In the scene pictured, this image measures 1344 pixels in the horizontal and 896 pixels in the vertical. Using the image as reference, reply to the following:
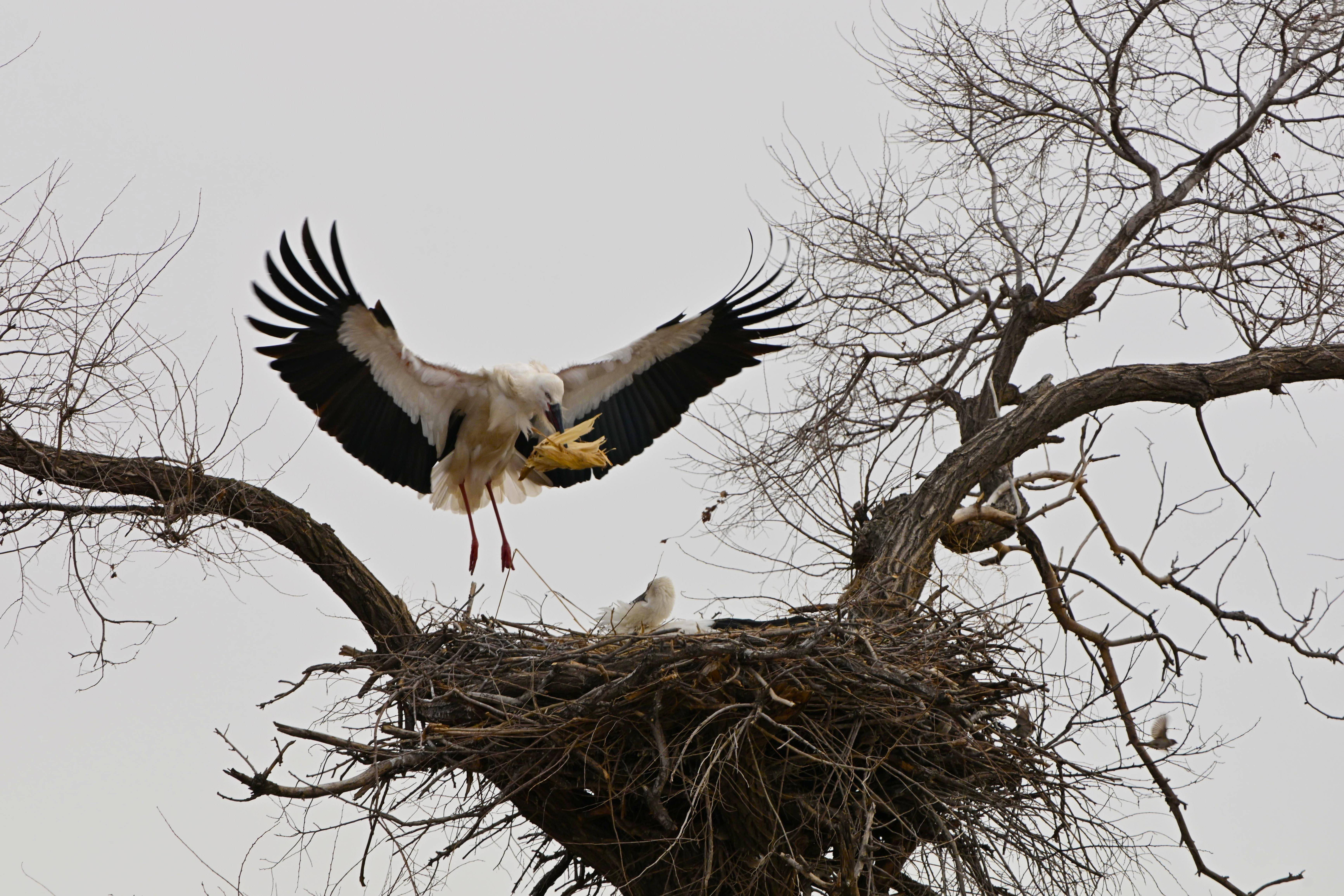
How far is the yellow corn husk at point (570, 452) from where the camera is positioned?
680 cm

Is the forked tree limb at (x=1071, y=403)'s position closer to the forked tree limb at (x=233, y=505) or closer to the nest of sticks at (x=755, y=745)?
the nest of sticks at (x=755, y=745)

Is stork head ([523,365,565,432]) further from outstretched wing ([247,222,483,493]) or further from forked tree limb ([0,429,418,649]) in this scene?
forked tree limb ([0,429,418,649])

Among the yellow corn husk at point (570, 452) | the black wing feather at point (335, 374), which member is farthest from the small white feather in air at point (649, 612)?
the black wing feather at point (335, 374)

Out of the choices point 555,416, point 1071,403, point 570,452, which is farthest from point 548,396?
point 1071,403

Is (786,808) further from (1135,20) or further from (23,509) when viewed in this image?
(1135,20)

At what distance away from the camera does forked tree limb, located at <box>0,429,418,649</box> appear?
5.93 metres

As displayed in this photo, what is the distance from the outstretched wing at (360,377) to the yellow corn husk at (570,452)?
0.87m

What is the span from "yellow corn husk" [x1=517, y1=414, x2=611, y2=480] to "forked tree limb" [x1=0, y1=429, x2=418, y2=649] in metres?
1.08

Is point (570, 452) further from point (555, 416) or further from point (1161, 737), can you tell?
point (1161, 737)

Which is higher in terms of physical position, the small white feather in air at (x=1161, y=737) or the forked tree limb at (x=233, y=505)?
the small white feather in air at (x=1161, y=737)

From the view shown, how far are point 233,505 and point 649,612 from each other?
85.3 inches

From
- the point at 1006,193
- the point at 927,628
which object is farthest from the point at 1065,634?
the point at 1006,193

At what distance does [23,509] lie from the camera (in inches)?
238

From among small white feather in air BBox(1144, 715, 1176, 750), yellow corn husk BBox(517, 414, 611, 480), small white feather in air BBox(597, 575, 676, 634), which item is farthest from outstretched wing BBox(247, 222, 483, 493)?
small white feather in air BBox(1144, 715, 1176, 750)
